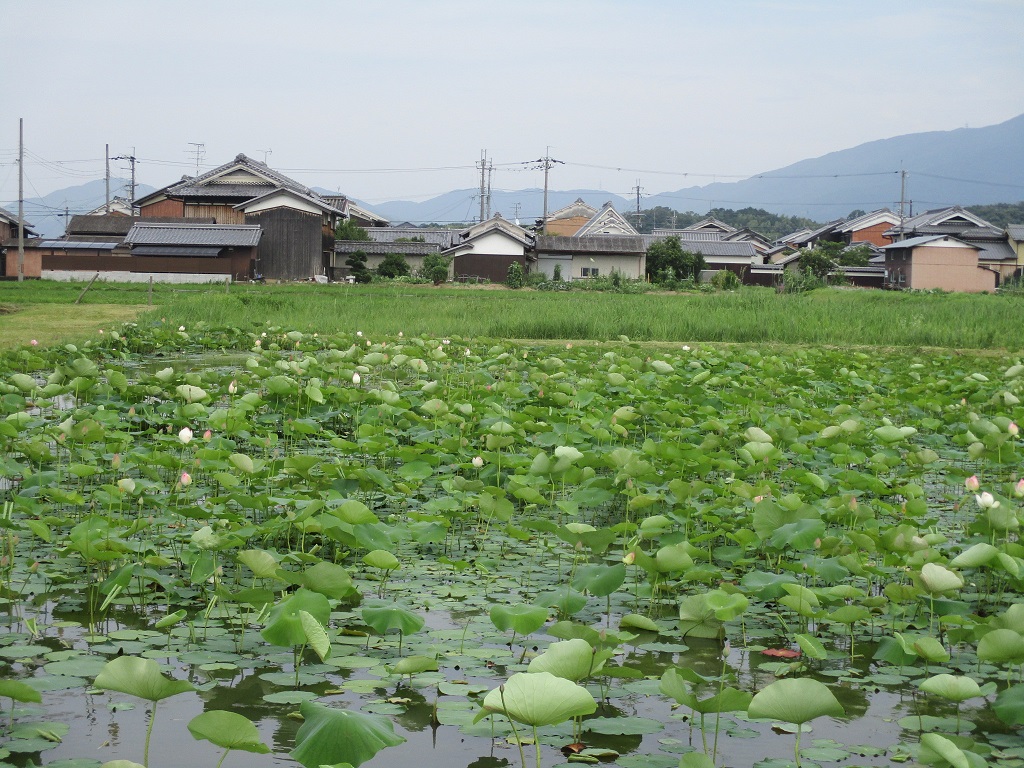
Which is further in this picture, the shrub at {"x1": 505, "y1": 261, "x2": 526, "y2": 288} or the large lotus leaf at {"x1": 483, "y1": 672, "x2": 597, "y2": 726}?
the shrub at {"x1": 505, "y1": 261, "x2": 526, "y2": 288}

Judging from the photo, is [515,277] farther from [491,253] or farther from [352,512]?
[352,512]

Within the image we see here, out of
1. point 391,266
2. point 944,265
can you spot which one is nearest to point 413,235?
point 391,266

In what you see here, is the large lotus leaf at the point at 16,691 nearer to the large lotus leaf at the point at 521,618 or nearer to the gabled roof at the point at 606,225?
the large lotus leaf at the point at 521,618

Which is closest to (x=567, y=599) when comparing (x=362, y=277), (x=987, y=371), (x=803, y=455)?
(x=803, y=455)

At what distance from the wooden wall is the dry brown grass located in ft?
49.4

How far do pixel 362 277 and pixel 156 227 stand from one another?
23.4 feet

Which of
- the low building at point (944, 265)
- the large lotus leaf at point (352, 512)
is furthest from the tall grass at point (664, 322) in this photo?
the low building at point (944, 265)

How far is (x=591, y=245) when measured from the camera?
37594mm

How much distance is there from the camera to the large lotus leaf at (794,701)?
176 cm

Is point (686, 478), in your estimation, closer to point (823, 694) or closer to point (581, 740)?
point (581, 740)

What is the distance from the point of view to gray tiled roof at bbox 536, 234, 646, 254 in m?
37.3

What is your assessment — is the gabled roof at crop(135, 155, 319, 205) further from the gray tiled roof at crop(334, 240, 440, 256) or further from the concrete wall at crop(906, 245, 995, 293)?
the concrete wall at crop(906, 245, 995, 293)

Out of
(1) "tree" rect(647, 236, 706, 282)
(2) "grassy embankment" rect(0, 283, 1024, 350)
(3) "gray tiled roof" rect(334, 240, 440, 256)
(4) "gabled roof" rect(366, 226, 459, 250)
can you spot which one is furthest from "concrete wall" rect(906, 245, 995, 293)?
(4) "gabled roof" rect(366, 226, 459, 250)

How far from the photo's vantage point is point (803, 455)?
14.9 ft
